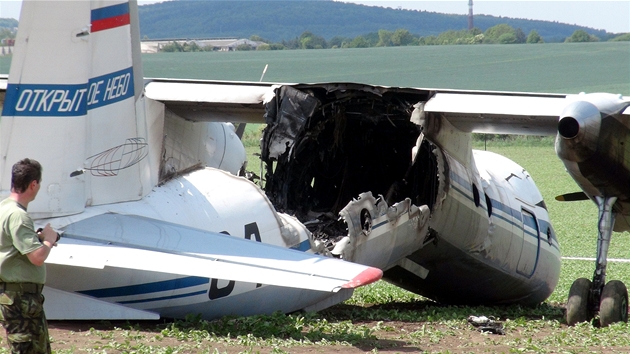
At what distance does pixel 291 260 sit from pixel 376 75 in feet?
184

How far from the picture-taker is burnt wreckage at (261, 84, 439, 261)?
1155 cm

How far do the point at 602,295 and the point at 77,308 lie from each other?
658 centimetres

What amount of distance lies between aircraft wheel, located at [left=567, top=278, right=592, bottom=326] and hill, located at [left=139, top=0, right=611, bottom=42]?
113402 mm

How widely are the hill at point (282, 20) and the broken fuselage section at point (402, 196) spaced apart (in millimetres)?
110278

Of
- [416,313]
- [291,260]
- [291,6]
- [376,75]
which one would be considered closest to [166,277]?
[291,260]

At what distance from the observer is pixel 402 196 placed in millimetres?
13258

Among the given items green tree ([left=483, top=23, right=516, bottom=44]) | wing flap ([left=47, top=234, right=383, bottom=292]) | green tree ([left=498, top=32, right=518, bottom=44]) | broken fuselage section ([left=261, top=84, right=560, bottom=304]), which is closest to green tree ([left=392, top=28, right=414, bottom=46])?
green tree ([left=483, top=23, right=516, bottom=44])

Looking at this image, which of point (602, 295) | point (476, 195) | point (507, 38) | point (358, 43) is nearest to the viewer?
point (602, 295)

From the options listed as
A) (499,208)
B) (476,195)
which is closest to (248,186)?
(476,195)

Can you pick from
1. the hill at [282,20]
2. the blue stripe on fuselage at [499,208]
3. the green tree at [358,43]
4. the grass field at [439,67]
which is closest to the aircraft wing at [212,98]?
the blue stripe on fuselage at [499,208]

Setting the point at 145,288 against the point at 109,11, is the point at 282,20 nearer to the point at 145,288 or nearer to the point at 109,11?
the point at 109,11

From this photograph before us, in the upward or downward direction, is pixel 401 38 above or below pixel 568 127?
below

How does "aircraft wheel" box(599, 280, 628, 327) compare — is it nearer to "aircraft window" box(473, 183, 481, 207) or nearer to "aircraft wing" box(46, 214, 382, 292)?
"aircraft window" box(473, 183, 481, 207)

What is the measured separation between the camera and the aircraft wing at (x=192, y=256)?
278 inches
